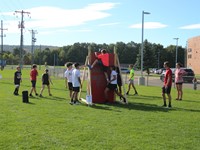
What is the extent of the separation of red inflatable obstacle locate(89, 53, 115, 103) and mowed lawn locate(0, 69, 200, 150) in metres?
2.22

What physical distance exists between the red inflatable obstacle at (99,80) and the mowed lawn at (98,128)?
222 centimetres

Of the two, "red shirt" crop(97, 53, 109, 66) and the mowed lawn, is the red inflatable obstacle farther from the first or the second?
the mowed lawn

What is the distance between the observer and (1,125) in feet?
32.3

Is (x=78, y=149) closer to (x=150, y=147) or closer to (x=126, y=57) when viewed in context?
(x=150, y=147)

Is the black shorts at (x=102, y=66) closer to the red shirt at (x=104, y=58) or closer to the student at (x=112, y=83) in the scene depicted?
the red shirt at (x=104, y=58)

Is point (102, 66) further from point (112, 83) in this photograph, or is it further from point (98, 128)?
point (98, 128)

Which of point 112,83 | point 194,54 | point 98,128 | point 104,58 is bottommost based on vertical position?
point 98,128

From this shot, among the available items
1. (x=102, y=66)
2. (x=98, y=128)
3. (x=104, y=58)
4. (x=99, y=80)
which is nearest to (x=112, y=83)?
(x=99, y=80)

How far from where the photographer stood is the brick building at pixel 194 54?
90213 mm

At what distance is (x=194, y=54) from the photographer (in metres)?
93.1

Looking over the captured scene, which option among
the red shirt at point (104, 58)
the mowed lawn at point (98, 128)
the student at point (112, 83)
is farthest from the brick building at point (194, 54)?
the mowed lawn at point (98, 128)

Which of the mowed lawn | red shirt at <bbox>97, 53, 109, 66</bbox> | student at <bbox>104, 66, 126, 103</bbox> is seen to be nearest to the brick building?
red shirt at <bbox>97, 53, 109, 66</bbox>

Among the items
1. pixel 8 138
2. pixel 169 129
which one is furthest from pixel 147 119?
pixel 8 138

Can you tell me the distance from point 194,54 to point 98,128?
3437 inches
